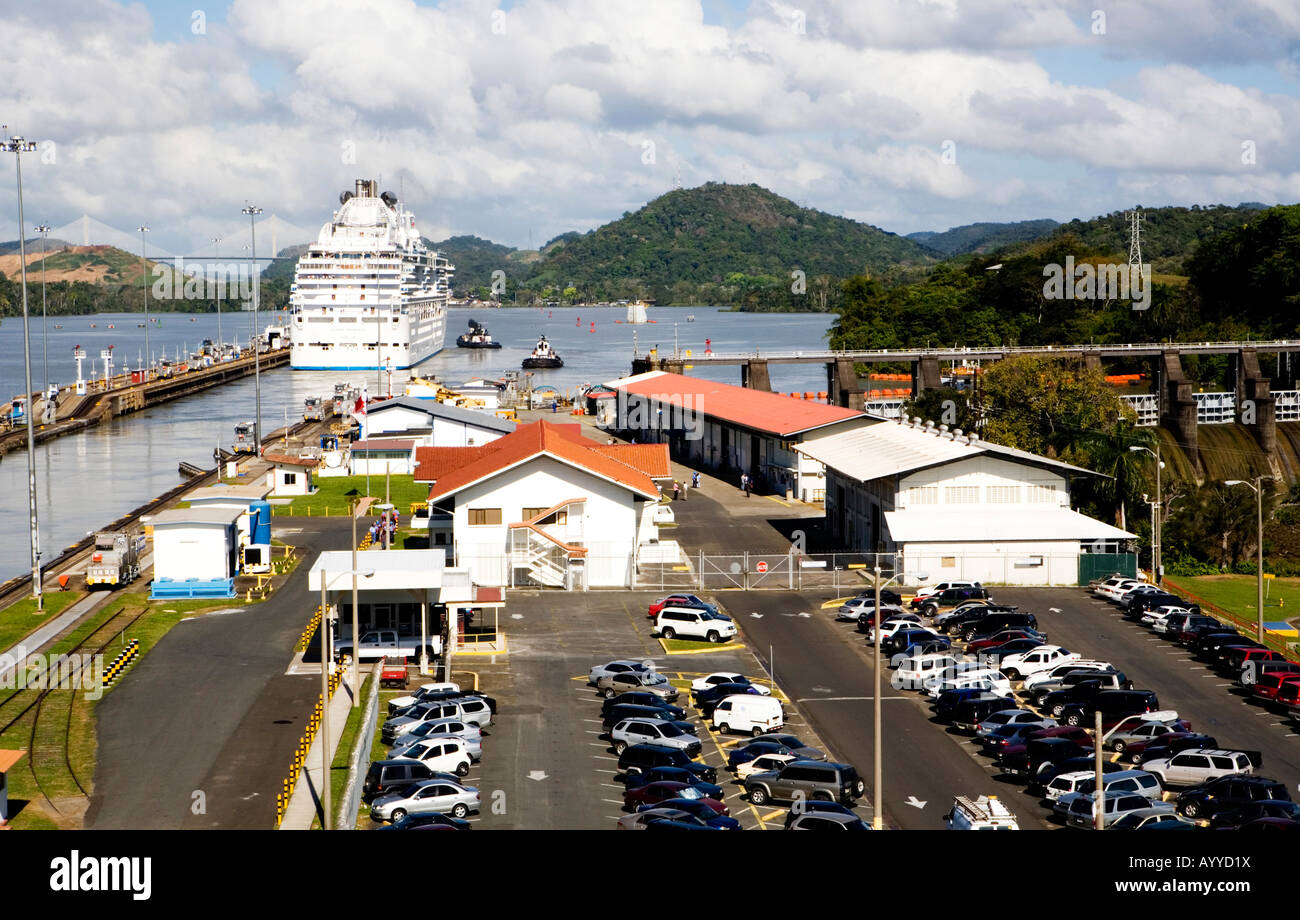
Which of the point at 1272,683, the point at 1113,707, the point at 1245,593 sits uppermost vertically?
the point at 1272,683

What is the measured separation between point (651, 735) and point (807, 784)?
4369 millimetres

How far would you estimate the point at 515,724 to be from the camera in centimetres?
3000

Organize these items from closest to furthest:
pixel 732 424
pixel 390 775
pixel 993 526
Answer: pixel 390 775, pixel 993 526, pixel 732 424

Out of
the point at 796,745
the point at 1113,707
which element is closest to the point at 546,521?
the point at 796,745

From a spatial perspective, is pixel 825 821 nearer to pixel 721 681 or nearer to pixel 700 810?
pixel 700 810

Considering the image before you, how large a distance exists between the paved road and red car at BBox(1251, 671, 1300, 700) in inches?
890

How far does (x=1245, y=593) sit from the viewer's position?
156 ft

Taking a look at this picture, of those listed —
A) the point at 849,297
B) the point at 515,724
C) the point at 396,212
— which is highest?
the point at 396,212

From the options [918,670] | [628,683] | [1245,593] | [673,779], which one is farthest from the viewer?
[1245,593]

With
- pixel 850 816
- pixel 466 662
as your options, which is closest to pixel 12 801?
pixel 466 662

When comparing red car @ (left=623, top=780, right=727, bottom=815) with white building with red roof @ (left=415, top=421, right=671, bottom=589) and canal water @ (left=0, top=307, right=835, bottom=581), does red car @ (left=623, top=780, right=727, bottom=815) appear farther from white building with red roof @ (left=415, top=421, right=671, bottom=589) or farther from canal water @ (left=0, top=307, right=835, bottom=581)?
canal water @ (left=0, top=307, right=835, bottom=581)

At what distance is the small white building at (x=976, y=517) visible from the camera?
151 feet
